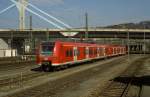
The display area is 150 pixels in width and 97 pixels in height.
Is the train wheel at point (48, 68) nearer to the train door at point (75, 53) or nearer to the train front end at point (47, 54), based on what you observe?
the train front end at point (47, 54)

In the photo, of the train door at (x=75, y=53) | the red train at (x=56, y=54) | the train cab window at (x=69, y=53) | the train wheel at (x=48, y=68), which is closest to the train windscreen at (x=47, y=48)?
the red train at (x=56, y=54)

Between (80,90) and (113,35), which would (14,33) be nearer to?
(113,35)

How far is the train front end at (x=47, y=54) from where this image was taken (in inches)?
1388

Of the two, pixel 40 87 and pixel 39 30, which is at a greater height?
pixel 39 30

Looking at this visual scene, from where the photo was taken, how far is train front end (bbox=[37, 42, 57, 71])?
3525cm

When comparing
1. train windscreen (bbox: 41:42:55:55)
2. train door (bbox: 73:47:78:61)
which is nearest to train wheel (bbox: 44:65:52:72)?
train windscreen (bbox: 41:42:55:55)

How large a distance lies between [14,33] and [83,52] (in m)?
72.9

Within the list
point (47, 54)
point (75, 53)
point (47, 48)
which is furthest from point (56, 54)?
point (75, 53)

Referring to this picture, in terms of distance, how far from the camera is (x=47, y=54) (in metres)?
35.5

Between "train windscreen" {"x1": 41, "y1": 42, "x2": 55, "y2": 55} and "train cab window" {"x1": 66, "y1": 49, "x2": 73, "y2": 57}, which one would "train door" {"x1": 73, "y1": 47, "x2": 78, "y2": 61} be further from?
"train windscreen" {"x1": 41, "y1": 42, "x2": 55, "y2": 55}

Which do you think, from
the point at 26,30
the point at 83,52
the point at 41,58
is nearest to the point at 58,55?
the point at 41,58

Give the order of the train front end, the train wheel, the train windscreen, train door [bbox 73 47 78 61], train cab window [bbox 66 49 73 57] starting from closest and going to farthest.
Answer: the train front end < the train windscreen < the train wheel < train cab window [bbox 66 49 73 57] < train door [bbox 73 47 78 61]

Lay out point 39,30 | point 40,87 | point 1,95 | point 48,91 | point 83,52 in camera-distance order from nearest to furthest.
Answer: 1. point 1,95
2. point 48,91
3. point 40,87
4. point 83,52
5. point 39,30

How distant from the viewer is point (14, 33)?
389 feet
